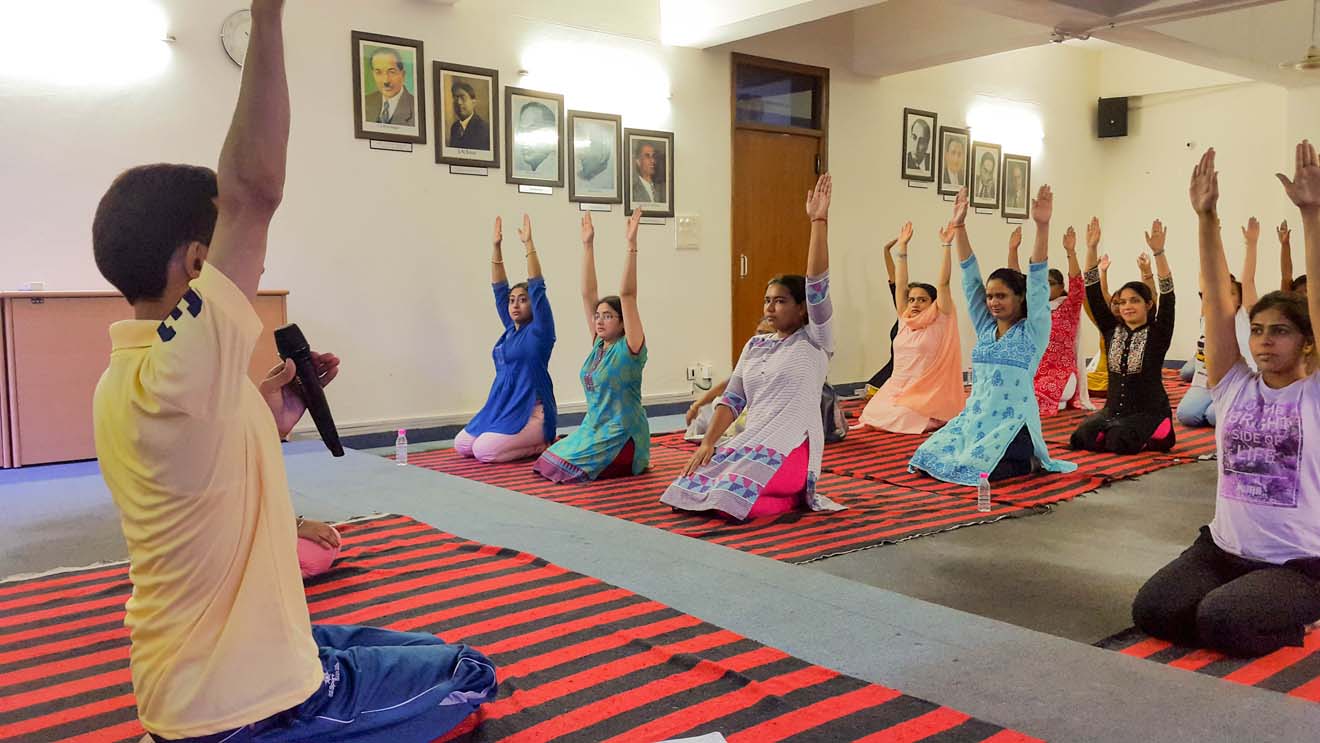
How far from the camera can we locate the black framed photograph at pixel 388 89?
6.27 meters

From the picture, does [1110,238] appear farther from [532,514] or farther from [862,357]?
[532,514]

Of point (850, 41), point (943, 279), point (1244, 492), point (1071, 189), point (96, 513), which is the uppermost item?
point (850, 41)

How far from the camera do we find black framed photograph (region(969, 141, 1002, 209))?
32.8 ft

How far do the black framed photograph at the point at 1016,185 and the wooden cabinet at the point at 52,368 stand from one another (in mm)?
8277

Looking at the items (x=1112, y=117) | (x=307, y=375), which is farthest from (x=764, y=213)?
(x=307, y=375)

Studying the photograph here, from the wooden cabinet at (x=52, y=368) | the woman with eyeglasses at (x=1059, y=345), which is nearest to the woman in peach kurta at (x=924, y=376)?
the woman with eyeglasses at (x=1059, y=345)

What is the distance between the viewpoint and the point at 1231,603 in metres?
2.44

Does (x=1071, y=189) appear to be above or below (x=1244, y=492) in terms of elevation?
above

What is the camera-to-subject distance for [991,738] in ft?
6.32

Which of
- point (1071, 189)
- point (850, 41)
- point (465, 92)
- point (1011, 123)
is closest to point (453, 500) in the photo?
point (465, 92)

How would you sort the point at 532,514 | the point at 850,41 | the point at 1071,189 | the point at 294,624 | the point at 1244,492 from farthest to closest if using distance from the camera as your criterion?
the point at 1071,189 → the point at 850,41 → the point at 532,514 → the point at 1244,492 → the point at 294,624

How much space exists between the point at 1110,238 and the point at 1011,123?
2.16 m

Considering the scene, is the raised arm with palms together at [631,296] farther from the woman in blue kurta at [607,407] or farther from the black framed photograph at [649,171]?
the black framed photograph at [649,171]

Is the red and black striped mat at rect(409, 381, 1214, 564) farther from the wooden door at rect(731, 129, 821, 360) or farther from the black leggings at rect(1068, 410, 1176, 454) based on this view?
the wooden door at rect(731, 129, 821, 360)
